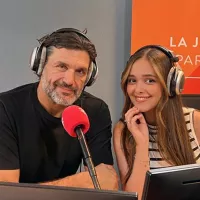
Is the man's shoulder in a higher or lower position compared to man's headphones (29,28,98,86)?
lower

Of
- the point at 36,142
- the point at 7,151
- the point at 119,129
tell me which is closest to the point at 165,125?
the point at 119,129

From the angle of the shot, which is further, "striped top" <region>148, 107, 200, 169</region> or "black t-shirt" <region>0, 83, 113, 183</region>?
"striped top" <region>148, 107, 200, 169</region>

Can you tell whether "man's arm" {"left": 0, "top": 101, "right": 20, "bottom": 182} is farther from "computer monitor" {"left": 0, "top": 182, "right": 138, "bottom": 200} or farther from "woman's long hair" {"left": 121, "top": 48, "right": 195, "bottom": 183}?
"computer monitor" {"left": 0, "top": 182, "right": 138, "bottom": 200}

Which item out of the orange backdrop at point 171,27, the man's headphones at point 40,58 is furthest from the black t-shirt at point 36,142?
the orange backdrop at point 171,27

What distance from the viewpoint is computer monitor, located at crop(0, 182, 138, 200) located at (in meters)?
0.67

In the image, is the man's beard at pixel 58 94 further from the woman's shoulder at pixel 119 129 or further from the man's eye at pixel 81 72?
the woman's shoulder at pixel 119 129

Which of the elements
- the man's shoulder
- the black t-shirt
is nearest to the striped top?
the black t-shirt

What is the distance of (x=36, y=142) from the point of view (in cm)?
144

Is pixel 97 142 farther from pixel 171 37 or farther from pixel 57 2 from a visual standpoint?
pixel 57 2

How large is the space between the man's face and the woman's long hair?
1.03 feet

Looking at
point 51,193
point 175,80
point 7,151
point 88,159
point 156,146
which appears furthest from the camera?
point 156,146

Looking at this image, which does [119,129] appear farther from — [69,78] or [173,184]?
[173,184]

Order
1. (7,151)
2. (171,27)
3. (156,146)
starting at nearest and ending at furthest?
(7,151) → (156,146) → (171,27)

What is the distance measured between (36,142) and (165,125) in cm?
62
